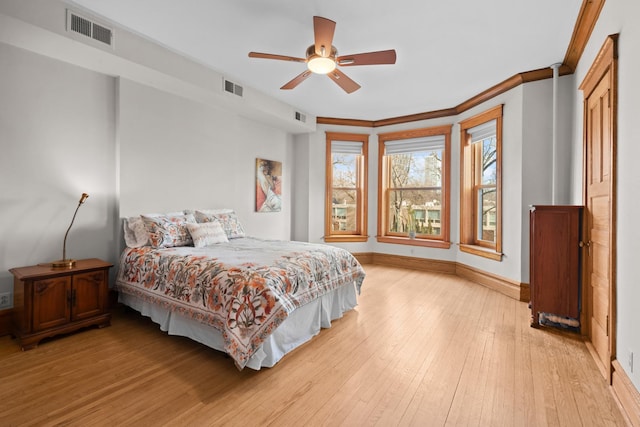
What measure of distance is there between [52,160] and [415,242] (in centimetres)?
508

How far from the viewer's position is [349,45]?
10.3ft

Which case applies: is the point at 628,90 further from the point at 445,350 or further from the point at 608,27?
the point at 445,350

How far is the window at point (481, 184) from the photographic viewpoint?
4.25 m

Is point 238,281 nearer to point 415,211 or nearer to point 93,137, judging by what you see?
point 93,137

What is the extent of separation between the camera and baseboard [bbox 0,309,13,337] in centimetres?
266

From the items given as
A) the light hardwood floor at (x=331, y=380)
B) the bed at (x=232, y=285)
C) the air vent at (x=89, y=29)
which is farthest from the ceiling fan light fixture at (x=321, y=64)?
the light hardwood floor at (x=331, y=380)

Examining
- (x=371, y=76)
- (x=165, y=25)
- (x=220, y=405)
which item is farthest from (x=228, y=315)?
(x=371, y=76)

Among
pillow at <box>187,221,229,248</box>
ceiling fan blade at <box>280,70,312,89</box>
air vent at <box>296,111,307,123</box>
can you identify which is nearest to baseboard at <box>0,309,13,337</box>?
pillow at <box>187,221,229,248</box>

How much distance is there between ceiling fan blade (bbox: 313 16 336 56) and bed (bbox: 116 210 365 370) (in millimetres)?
1793

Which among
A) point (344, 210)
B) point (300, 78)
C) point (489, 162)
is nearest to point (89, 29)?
point (300, 78)

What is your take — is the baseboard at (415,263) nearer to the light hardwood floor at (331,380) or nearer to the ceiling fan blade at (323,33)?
the light hardwood floor at (331,380)

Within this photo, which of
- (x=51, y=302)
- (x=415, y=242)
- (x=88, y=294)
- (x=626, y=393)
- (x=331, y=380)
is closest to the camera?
(x=626, y=393)

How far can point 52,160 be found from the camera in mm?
2971

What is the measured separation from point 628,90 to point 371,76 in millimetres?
2547
